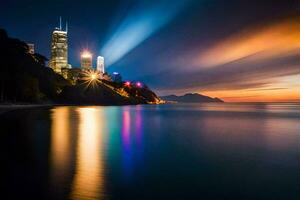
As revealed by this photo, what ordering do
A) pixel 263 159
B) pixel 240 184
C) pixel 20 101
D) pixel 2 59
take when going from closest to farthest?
pixel 240 184, pixel 263 159, pixel 20 101, pixel 2 59

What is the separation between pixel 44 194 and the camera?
925 centimetres

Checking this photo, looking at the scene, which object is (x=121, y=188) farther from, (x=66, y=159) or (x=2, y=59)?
(x=2, y=59)

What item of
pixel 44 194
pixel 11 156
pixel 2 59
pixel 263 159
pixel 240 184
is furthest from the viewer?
pixel 2 59

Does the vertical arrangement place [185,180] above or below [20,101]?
below

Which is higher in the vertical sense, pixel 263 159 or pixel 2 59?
pixel 2 59

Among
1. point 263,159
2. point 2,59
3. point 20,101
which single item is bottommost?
point 263,159

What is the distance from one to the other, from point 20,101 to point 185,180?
105253mm

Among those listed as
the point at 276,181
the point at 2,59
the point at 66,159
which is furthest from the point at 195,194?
the point at 2,59

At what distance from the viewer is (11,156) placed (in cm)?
1566

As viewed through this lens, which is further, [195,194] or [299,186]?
[299,186]

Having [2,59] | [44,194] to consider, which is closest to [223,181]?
[44,194]

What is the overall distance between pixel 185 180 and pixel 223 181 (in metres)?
1.77

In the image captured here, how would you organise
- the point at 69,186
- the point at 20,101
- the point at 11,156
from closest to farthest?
the point at 69,186 < the point at 11,156 < the point at 20,101

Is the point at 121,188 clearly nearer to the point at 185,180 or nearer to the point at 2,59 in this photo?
the point at 185,180
